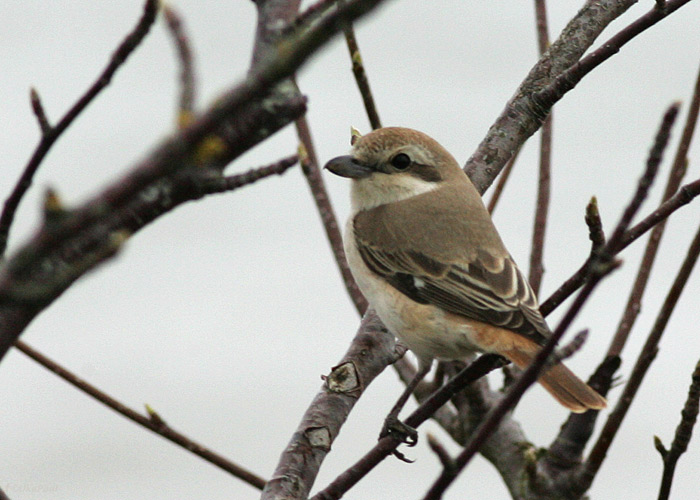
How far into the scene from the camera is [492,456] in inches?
127

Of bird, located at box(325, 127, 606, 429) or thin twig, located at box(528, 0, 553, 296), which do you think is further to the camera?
thin twig, located at box(528, 0, 553, 296)

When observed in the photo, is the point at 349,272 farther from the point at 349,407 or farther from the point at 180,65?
the point at 180,65

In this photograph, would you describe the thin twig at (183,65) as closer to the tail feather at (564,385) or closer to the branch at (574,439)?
the branch at (574,439)

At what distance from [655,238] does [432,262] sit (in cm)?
92

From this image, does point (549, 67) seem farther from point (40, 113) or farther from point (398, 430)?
point (40, 113)

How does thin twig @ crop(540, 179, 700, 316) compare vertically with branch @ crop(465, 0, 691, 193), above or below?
below

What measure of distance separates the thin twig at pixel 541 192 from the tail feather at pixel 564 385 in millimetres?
392

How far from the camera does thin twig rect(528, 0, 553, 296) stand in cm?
335

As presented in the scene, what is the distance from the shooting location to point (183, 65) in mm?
1271

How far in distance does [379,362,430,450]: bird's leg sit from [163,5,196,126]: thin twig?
67.7 inches

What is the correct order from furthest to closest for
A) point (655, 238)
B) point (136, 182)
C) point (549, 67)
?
point (549, 67) → point (655, 238) → point (136, 182)

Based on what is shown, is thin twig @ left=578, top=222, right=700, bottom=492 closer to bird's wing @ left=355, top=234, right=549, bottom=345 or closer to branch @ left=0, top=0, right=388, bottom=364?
bird's wing @ left=355, top=234, right=549, bottom=345

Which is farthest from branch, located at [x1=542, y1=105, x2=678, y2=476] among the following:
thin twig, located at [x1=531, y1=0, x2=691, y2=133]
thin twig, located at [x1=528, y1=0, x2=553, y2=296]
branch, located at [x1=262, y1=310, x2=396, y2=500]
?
thin twig, located at [x1=528, y1=0, x2=553, y2=296]

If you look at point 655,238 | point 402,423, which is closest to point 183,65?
point 402,423
